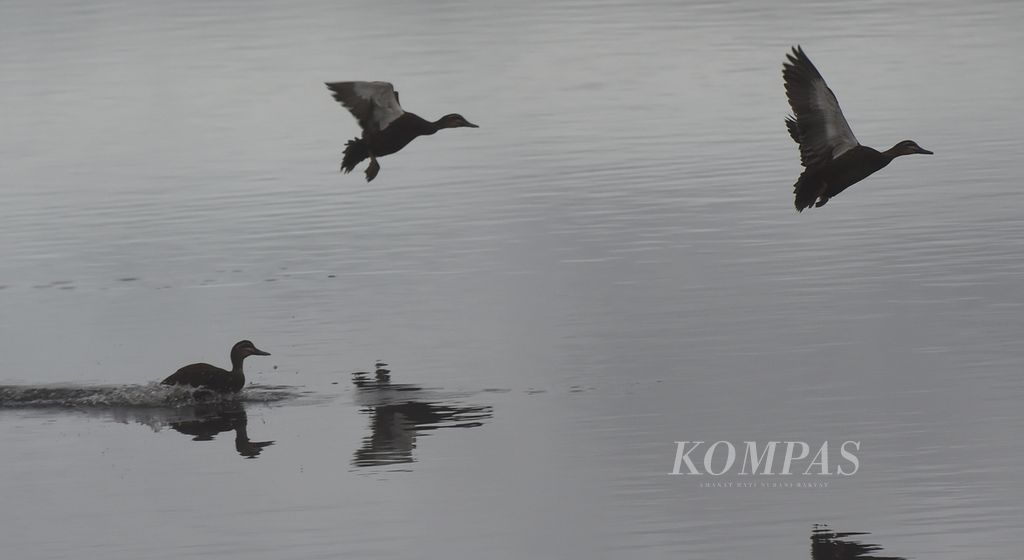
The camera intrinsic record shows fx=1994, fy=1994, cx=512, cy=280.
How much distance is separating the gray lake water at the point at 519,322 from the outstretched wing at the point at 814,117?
82.0 inches

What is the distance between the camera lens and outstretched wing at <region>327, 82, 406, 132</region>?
69.5ft

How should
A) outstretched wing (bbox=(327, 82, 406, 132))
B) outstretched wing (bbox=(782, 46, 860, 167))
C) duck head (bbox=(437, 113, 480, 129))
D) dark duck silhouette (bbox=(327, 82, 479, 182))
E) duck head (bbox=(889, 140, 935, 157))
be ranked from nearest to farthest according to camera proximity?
outstretched wing (bbox=(782, 46, 860, 167))
duck head (bbox=(889, 140, 935, 157))
outstretched wing (bbox=(327, 82, 406, 132))
dark duck silhouette (bbox=(327, 82, 479, 182))
duck head (bbox=(437, 113, 480, 129))

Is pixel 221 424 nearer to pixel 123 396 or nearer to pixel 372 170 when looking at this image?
pixel 123 396

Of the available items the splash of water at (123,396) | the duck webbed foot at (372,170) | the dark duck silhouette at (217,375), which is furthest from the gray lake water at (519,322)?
the duck webbed foot at (372,170)

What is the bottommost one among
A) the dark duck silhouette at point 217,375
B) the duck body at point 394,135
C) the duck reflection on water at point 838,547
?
the duck reflection on water at point 838,547

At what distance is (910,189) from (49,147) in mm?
17644

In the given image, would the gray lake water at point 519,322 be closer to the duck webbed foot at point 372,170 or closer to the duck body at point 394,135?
the duck webbed foot at point 372,170

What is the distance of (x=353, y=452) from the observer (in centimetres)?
1609

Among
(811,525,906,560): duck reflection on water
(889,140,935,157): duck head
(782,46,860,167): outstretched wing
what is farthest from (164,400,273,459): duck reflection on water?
(889,140,935,157): duck head

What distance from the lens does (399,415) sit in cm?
1728

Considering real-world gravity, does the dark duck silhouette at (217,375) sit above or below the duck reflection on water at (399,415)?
above

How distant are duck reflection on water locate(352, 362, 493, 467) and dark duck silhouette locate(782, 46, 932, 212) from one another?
343 centimetres

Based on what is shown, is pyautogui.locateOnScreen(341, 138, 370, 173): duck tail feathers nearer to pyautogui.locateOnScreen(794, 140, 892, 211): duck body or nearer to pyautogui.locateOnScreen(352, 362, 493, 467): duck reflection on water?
pyautogui.locateOnScreen(352, 362, 493, 467): duck reflection on water

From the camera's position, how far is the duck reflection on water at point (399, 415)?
52.4 feet
